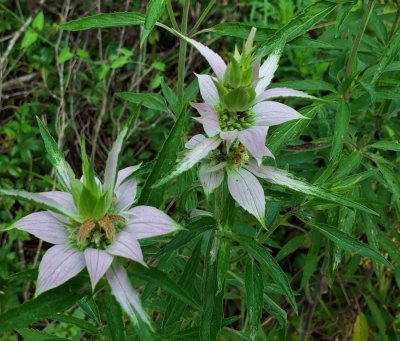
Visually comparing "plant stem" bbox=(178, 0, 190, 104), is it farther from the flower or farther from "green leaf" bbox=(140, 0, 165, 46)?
the flower

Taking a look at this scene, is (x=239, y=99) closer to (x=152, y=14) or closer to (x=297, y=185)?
(x=297, y=185)

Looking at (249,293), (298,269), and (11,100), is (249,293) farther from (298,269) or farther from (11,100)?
(11,100)

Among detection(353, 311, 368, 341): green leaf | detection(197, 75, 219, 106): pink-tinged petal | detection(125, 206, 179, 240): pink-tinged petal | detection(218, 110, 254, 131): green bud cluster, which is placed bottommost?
detection(353, 311, 368, 341): green leaf

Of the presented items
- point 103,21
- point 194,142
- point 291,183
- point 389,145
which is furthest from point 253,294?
point 103,21

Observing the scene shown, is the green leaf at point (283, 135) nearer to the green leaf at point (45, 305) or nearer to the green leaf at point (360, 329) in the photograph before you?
the green leaf at point (45, 305)

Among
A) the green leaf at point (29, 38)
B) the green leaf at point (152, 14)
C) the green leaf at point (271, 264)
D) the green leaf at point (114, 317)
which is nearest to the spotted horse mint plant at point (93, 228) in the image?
the green leaf at point (114, 317)

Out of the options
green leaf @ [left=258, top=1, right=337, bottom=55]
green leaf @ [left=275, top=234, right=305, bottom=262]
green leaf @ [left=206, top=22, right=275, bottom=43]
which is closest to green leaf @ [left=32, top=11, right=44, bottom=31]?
green leaf @ [left=206, top=22, right=275, bottom=43]
